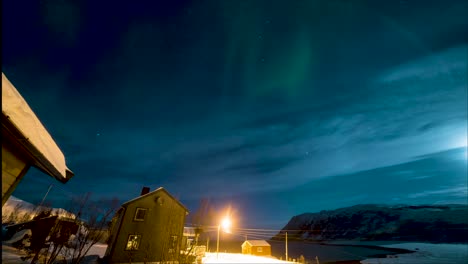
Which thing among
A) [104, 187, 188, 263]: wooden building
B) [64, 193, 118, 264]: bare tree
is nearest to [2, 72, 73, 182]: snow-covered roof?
[64, 193, 118, 264]: bare tree

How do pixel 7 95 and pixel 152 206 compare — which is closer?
pixel 7 95

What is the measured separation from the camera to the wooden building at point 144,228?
21.8 m

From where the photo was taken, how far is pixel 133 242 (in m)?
22.8

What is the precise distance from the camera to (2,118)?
125 inches

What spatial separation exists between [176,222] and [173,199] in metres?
2.91

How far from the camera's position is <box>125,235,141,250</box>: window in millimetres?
22362

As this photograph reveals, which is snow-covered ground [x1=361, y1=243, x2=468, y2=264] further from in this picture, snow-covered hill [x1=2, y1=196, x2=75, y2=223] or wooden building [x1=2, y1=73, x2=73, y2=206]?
snow-covered hill [x1=2, y1=196, x2=75, y2=223]

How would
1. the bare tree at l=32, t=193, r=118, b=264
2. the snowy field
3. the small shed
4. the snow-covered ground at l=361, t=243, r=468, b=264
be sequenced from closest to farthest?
the bare tree at l=32, t=193, r=118, b=264 → the snowy field → the small shed → the snow-covered ground at l=361, t=243, r=468, b=264

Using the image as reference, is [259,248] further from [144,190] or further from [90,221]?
[90,221]

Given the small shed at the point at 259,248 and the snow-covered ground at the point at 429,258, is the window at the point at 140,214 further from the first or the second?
the snow-covered ground at the point at 429,258

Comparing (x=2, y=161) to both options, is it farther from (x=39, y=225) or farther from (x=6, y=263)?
(x=39, y=225)

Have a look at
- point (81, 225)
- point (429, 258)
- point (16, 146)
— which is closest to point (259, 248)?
point (81, 225)

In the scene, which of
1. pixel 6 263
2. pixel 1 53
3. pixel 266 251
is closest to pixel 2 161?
pixel 1 53

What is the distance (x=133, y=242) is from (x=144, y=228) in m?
1.68
